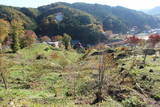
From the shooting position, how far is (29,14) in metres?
187

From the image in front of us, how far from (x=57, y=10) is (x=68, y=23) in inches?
1688

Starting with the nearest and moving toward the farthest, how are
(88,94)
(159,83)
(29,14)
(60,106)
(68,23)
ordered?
(60,106) < (88,94) < (159,83) < (68,23) < (29,14)

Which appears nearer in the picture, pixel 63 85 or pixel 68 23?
pixel 63 85

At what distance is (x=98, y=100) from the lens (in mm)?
20891

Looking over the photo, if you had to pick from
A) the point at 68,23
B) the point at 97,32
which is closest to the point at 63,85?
the point at 97,32

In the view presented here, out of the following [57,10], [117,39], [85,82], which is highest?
[57,10]

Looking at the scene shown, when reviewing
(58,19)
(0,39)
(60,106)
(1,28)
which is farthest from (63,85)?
(58,19)

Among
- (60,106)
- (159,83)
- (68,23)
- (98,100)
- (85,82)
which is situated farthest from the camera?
(68,23)

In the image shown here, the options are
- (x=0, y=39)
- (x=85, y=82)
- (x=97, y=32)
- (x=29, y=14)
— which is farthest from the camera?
(x=29, y=14)

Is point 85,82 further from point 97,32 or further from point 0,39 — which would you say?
point 97,32

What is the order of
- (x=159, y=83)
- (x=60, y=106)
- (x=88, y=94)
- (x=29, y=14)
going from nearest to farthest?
1. (x=60, y=106)
2. (x=88, y=94)
3. (x=159, y=83)
4. (x=29, y=14)

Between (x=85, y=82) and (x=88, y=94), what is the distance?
16.0 ft

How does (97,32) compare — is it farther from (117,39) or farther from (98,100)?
(98,100)

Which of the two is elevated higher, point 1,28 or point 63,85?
point 1,28
